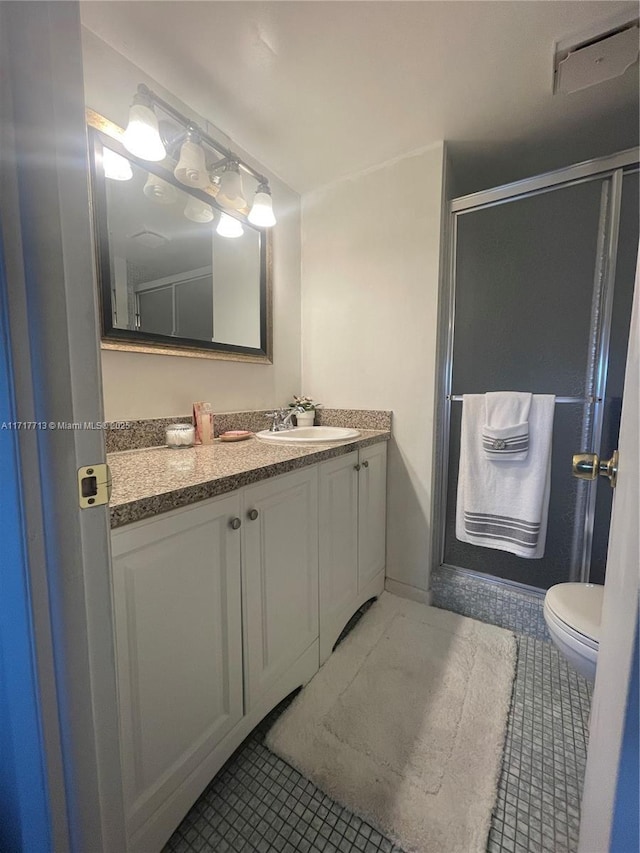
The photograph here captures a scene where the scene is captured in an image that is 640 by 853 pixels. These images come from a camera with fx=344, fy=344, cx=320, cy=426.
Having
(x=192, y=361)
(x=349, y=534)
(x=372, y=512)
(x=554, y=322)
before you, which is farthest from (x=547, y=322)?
(x=192, y=361)

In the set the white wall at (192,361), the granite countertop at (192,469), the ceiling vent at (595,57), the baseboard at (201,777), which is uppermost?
the ceiling vent at (595,57)

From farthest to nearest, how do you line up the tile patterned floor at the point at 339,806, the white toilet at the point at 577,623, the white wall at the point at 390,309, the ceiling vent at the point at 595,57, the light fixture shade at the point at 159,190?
1. the white wall at the point at 390,309
2. the light fixture shade at the point at 159,190
3. the ceiling vent at the point at 595,57
4. the white toilet at the point at 577,623
5. the tile patterned floor at the point at 339,806

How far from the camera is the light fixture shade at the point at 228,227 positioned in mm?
1535

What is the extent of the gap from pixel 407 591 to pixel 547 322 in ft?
4.84

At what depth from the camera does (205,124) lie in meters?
1.43

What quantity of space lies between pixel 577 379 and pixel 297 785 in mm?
1773

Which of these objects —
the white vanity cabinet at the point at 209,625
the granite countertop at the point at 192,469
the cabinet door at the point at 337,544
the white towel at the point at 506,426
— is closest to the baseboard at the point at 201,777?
the white vanity cabinet at the point at 209,625

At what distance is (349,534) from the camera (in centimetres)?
149

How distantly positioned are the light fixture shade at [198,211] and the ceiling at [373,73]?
341mm

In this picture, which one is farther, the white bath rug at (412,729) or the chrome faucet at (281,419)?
the chrome faucet at (281,419)

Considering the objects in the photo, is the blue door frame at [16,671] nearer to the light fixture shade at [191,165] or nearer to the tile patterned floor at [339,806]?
the tile patterned floor at [339,806]

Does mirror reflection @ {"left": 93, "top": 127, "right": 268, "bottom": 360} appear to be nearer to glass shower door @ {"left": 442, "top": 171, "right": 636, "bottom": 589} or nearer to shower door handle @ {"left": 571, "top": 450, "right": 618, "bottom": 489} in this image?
glass shower door @ {"left": 442, "top": 171, "right": 636, "bottom": 589}

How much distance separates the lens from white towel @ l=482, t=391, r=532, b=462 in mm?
1518

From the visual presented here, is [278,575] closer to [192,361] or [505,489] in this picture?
[192,361]
